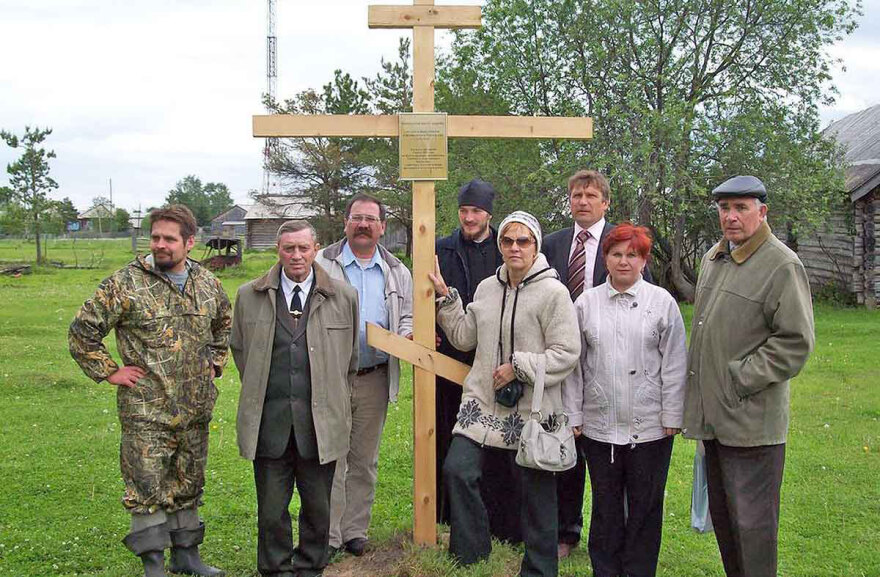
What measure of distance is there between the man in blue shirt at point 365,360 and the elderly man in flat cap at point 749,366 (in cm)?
182

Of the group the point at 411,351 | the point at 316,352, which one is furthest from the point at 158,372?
the point at 411,351

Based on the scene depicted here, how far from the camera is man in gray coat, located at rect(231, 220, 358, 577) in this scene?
439 cm

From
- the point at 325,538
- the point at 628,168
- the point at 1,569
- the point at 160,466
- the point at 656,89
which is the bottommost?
the point at 1,569

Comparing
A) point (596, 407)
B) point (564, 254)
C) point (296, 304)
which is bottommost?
point (596, 407)

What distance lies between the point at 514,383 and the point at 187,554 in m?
2.08

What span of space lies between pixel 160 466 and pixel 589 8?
15.2 m

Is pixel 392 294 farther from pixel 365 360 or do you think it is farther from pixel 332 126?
pixel 332 126

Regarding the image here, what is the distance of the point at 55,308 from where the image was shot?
733 inches

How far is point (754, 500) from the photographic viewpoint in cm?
406

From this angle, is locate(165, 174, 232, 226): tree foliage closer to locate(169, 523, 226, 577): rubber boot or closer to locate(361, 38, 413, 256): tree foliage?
locate(361, 38, 413, 256): tree foliage

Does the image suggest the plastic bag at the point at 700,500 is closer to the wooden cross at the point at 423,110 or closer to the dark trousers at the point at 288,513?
the wooden cross at the point at 423,110

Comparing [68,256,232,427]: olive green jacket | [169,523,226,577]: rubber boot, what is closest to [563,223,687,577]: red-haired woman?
[68,256,232,427]: olive green jacket

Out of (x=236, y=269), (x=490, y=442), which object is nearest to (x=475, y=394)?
(x=490, y=442)

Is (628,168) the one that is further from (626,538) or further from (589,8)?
(626,538)
